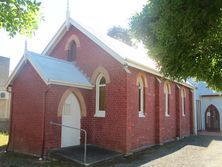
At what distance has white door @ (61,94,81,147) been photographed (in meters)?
14.3

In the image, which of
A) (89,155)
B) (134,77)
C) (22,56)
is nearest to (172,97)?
(134,77)

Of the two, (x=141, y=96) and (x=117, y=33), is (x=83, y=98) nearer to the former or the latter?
(x=141, y=96)

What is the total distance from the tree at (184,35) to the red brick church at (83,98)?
16.8 ft

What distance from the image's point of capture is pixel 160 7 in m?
7.59

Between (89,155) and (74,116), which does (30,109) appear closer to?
(74,116)

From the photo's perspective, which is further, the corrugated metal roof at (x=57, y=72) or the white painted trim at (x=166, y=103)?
the white painted trim at (x=166, y=103)

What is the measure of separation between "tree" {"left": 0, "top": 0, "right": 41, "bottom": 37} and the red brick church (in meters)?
3.41

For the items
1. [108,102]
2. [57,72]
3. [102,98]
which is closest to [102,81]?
[102,98]

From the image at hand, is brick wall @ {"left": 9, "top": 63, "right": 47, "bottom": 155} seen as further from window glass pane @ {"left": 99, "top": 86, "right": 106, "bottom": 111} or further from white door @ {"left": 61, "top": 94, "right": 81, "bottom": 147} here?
window glass pane @ {"left": 99, "top": 86, "right": 106, "bottom": 111}

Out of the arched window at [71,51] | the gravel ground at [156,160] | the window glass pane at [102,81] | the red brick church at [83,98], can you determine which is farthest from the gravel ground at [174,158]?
the arched window at [71,51]

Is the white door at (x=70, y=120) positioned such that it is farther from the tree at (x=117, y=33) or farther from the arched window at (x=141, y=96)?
the tree at (x=117, y=33)

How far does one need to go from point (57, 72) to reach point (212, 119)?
69.9 feet

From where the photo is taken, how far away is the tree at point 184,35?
22.7 ft

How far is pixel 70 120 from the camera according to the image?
1484 cm
